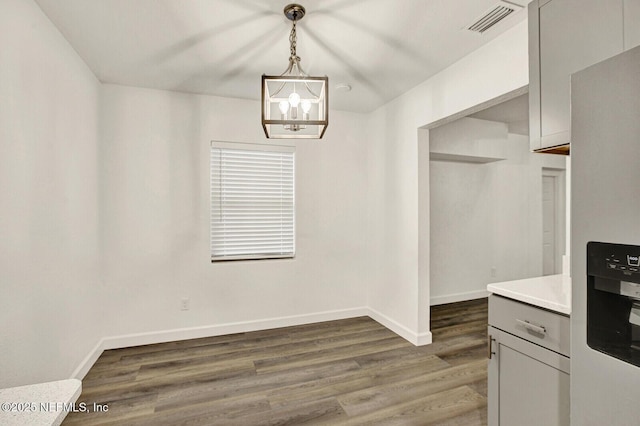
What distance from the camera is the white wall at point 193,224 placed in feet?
10.7

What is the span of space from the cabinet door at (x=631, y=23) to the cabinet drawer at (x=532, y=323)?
1.20 m

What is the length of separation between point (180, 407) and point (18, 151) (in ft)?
6.37

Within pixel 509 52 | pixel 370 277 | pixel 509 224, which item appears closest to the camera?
pixel 509 52

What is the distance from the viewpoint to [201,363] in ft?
9.60

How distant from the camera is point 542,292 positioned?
5.31ft

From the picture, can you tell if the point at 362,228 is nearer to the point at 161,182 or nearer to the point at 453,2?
the point at 161,182

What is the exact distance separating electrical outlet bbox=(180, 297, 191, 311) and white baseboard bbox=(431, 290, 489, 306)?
3.35 meters

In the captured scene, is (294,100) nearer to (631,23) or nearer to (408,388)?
(631,23)

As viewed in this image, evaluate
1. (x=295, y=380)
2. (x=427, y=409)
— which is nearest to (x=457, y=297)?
(x=427, y=409)

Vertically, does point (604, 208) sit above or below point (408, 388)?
above

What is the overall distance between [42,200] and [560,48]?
10.5ft

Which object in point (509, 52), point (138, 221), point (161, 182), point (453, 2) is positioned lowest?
point (138, 221)

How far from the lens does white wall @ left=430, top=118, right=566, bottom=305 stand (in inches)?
185

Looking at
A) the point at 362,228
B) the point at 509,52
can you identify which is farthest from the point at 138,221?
the point at 509,52
